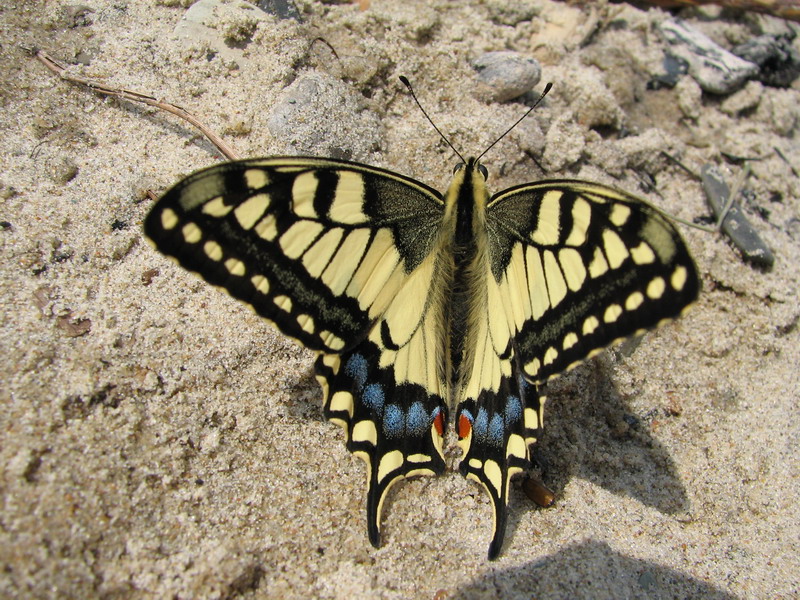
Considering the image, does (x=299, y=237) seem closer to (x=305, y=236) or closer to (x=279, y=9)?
(x=305, y=236)

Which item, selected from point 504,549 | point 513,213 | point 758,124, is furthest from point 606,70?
point 504,549

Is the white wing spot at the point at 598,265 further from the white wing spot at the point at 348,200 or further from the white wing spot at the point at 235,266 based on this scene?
the white wing spot at the point at 235,266

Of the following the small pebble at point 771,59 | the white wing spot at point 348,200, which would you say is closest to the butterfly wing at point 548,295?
the white wing spot at point 348,200

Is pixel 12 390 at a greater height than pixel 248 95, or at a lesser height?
lesser

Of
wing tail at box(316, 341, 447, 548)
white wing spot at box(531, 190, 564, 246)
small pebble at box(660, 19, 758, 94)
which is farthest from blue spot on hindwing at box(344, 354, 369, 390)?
small pebble at box(660, 19, 758, 94)

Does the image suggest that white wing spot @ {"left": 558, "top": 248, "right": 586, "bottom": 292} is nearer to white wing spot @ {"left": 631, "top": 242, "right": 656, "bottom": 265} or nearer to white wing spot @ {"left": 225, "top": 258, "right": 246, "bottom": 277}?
white wing spot @ {"left": 631, "top": 242, "right": 656, "bottom": 265}

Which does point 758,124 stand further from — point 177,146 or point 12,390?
point 12,390

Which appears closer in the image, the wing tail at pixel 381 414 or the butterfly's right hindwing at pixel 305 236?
the butterfly's right hindwing at pixel 305 236
